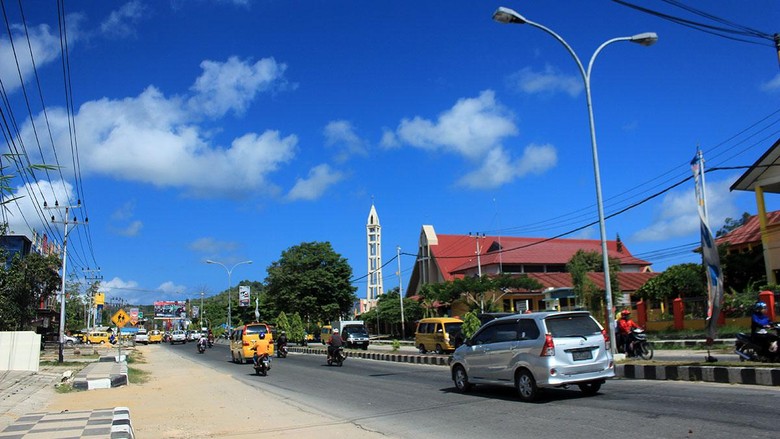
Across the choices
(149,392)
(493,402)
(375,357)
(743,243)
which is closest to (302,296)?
(375,357)

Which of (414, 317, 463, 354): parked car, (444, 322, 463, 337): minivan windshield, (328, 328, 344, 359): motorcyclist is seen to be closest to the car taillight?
(328, 328, 344, 359): motorcyclist

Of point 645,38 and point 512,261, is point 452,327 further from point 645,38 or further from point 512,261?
point 512,261

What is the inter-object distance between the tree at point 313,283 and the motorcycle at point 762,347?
1961 inches

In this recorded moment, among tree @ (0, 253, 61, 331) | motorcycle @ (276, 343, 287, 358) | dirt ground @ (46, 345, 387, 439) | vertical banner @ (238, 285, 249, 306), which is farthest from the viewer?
vertical banner @ (238, 285, 249, 306)

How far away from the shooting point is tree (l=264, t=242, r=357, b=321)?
200 ft

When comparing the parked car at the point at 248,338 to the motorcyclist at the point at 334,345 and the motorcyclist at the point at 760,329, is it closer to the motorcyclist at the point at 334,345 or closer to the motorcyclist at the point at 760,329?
the motorcyclist at the point at 334,345

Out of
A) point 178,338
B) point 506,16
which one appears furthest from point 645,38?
point 178,338

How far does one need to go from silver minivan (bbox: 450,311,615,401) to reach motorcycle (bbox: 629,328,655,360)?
19.7 feet

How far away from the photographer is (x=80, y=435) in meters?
7.45

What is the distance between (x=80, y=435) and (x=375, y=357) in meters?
24.4

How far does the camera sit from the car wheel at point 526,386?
10.6m

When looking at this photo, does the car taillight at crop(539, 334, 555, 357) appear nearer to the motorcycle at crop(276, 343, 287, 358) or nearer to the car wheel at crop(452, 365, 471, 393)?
the car wheel at crop(452, 365, 471, 393)

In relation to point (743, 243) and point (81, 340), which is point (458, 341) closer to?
point (743, 243)

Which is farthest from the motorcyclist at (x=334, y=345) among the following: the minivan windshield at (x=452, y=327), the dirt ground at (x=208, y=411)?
the dirt ground at (x=208, y=411)
